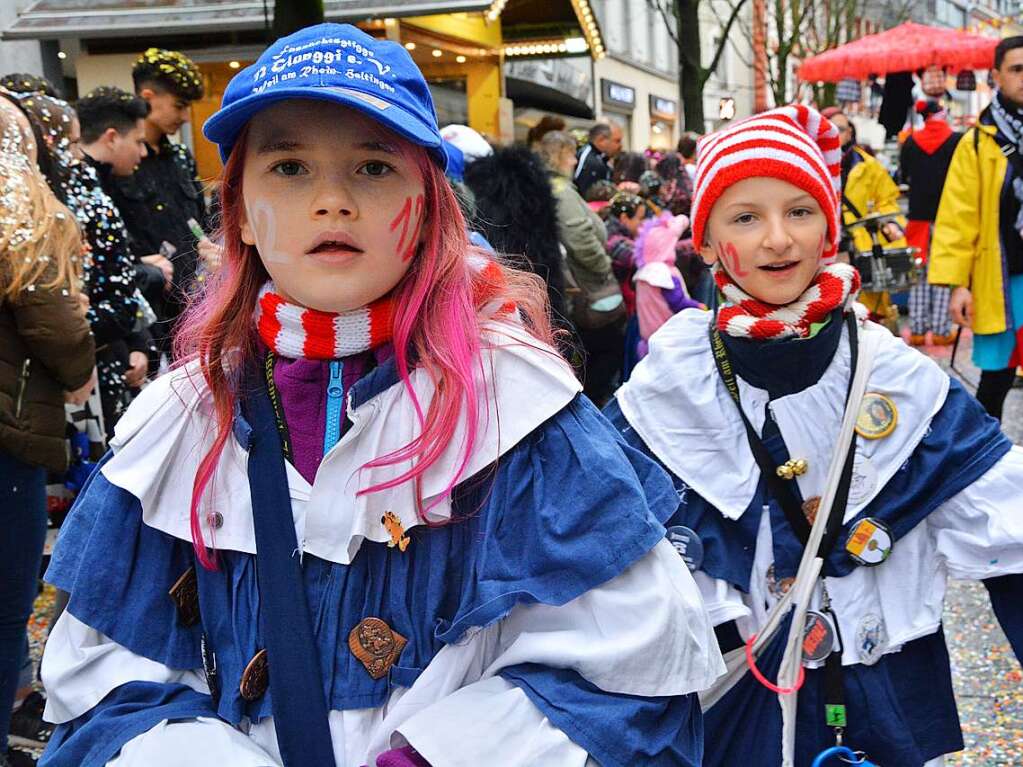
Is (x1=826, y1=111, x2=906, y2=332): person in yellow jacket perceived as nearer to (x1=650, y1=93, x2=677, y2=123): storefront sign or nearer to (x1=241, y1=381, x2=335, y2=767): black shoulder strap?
(x1=241, y1=381, x2=335, y2=767): black shoulder strap

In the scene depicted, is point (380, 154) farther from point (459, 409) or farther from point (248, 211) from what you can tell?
point (459, 409)

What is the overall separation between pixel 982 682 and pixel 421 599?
3.15 m

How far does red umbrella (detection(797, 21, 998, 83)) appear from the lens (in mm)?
12141

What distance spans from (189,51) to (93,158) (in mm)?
5917

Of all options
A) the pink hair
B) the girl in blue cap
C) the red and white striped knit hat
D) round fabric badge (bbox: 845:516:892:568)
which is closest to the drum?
the red and white striped knit hat

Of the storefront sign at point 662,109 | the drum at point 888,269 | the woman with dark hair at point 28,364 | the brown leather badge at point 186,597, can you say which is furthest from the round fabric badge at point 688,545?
the storefront sign at point 662,109

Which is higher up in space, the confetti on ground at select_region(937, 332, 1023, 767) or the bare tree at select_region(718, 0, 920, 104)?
the bare tree at select_region(718, 0, 920, 104)

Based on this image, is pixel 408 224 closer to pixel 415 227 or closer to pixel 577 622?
pixel 415 227

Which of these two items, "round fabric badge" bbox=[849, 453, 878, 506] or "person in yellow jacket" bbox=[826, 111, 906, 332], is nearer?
"round fabric badge" bbox=[849, 453, 878, 506]

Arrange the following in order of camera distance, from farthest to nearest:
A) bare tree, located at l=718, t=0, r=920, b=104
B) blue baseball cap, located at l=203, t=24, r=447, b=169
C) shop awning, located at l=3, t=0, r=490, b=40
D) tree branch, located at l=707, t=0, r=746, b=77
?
1. bare tree, located at l=718, t=0, r=920, b=104
2. tree branch, located at l=707, t=0, r=746, b=77
3. shop awning, located at l=3, t=0, r=490, b=40
4. blue baseball cap, located at l=203, t=24, r=447, b=169

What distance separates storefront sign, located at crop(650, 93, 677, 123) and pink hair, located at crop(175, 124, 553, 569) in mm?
29679

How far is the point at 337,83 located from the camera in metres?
1.50

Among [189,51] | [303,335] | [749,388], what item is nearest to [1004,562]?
[749,388]

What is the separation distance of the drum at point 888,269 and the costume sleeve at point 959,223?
7.37 ft
